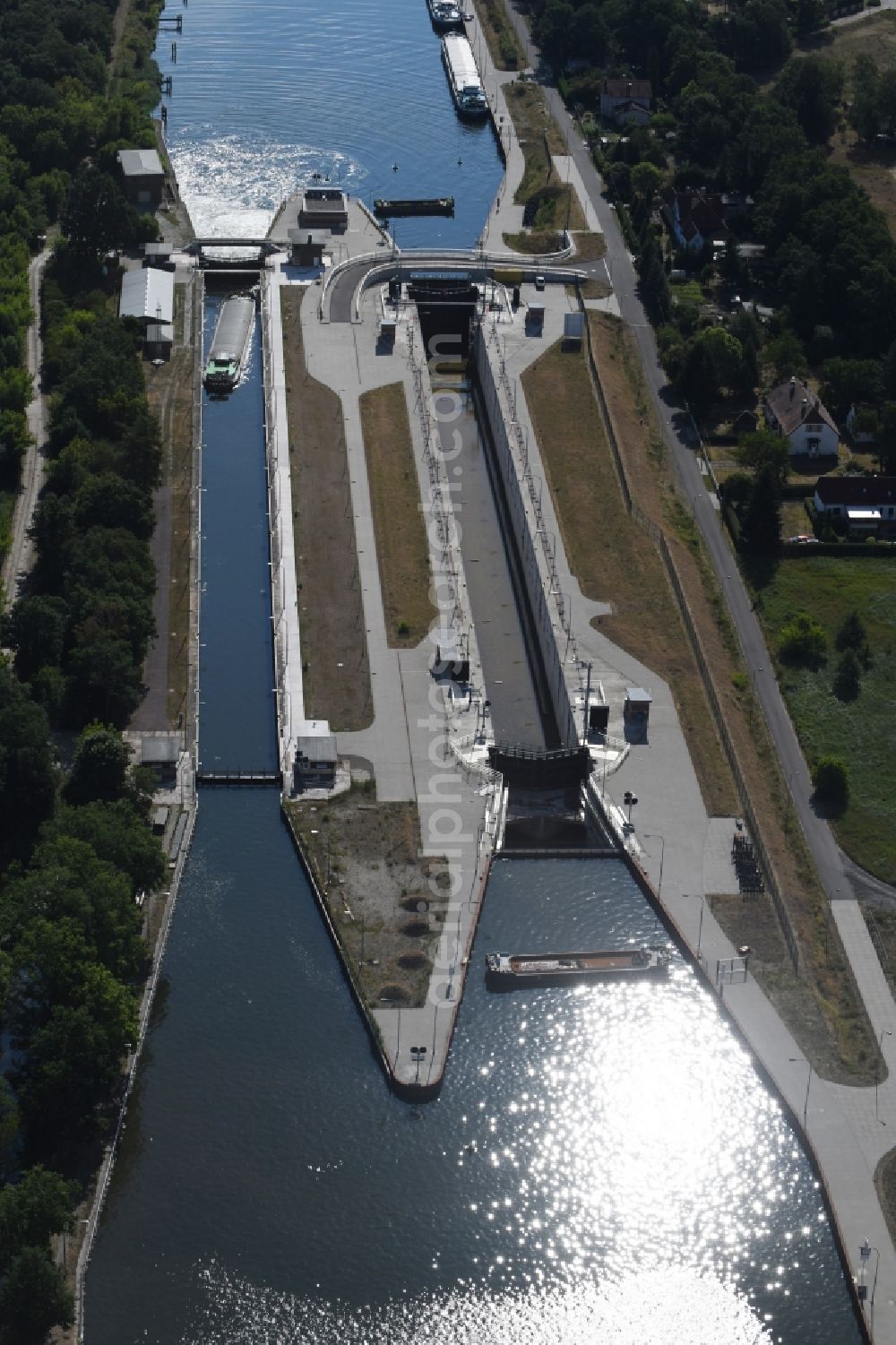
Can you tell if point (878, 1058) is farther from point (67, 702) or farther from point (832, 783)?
point (67, 702)

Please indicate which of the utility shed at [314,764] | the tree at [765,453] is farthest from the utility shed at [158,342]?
the utility shed at [314,764]

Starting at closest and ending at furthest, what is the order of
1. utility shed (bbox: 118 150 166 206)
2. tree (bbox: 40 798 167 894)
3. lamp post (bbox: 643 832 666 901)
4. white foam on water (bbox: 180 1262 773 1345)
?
1. white foam on water (bbox: 180 1262 773 1345)
2. tree (bbox: 40 798 167 894)
3. lamp post (bbox: 643 832 666 901)
4. utility shed (bbox: 118 150 166 206)

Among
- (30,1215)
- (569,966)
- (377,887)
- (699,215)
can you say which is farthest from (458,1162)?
(699,215)

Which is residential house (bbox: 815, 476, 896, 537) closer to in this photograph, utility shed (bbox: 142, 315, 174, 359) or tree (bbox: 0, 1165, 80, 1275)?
utility shed (bbox: 142, 315, 174, 359)

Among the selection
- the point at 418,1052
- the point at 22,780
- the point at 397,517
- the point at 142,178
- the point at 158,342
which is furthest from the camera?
the point at 142,178

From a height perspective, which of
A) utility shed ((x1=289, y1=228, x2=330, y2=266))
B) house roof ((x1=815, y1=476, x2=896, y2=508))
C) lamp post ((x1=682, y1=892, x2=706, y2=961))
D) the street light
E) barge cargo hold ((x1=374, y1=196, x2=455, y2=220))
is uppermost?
the street light

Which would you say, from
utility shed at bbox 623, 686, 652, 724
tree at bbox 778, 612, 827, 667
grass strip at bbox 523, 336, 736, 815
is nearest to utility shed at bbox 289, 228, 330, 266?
grass strip at bbox 523, 336, 736, 815
